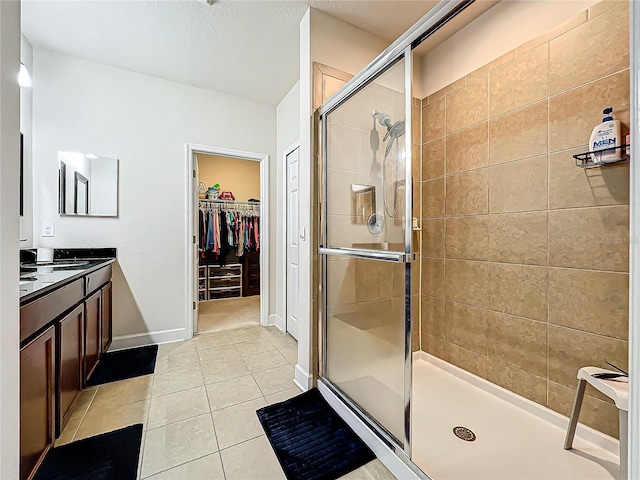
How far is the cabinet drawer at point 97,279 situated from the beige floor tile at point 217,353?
101cm

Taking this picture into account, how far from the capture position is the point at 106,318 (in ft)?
7.96

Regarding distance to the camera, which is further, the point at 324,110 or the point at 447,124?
the point at 447,124

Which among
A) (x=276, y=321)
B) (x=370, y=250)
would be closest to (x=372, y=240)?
(x=370, y=250)

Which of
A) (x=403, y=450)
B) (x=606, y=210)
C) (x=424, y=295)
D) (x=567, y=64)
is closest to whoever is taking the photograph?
(x=403, y=450)

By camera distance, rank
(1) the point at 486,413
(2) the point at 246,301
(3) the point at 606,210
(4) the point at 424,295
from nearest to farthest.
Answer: (3) the point at 606,210 → (1) the point at 486,413 → (4) the point at 424,295 → (2) the point at 246,301

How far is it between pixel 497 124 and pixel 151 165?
9.82ft

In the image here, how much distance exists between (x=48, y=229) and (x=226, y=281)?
265cm

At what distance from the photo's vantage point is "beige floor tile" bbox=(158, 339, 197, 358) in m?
2.62

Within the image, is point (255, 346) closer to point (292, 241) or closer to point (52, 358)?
point (292, 241)

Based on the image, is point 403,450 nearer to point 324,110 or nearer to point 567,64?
point 324,110

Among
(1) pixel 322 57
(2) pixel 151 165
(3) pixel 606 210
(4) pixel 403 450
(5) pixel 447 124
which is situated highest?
(1) pixel 322 57

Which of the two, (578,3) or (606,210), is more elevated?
(578,3)

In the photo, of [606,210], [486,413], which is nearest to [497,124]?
[606,210]

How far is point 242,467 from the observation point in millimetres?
1354
